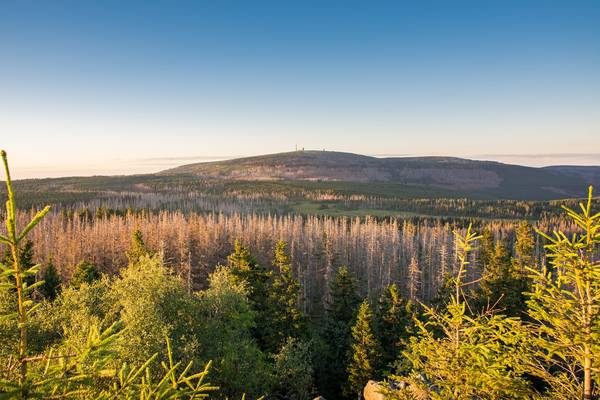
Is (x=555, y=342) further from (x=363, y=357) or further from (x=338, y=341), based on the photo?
(x=338, y=341)

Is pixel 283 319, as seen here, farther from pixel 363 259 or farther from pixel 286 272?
pixel 363 259

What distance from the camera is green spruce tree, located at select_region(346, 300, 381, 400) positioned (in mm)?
43688

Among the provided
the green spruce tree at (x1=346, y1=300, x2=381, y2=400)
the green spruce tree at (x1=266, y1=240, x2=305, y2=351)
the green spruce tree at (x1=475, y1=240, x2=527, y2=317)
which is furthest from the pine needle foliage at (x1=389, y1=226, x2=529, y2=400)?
the green spruce tree at (x1=475, y1=240, x2=527, y2=317)

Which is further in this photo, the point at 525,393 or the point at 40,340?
the point at 40,340

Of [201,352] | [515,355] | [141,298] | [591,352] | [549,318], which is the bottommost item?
[201,352]

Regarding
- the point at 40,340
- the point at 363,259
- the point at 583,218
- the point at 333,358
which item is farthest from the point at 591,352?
the point at 363,259

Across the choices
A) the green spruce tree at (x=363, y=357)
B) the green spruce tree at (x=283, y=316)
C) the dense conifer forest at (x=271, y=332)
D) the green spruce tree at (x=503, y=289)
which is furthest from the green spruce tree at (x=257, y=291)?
the green spruce tree at (x=503, y=289)

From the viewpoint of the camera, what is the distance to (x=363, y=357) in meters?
44.0

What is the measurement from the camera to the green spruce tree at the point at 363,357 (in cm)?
4369

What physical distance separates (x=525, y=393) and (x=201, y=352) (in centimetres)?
2691

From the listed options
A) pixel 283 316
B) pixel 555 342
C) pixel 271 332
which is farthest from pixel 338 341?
pixel 555 342

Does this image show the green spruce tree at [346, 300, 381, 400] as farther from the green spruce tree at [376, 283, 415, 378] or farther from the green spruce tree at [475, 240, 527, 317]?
the green spruce tree at [475, 240, 527, 317]

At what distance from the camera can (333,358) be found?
170 ft

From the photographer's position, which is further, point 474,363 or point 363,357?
point 363,357
